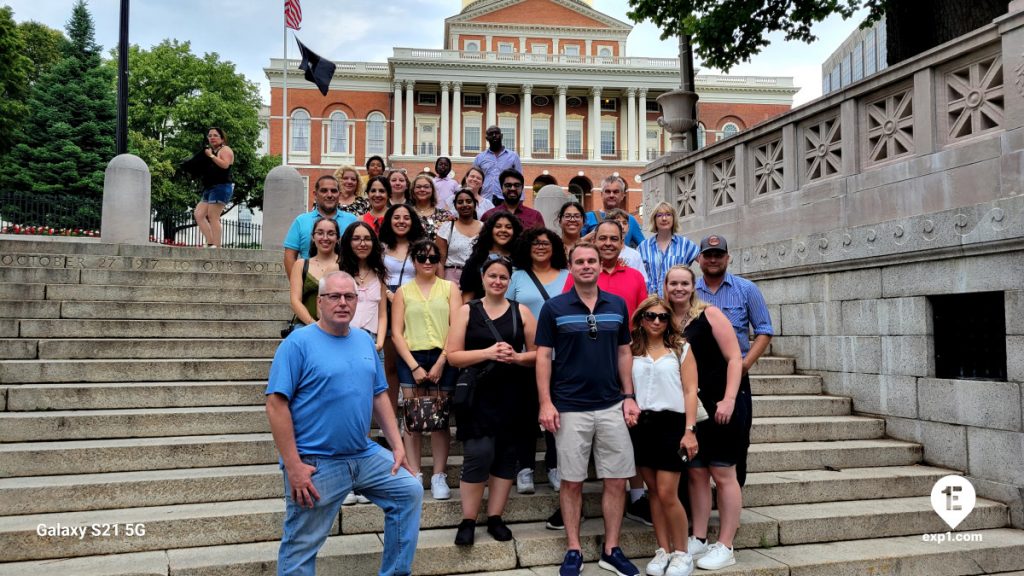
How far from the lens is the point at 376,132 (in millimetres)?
59375

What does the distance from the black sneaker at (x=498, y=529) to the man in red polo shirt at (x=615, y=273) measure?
1.72 m

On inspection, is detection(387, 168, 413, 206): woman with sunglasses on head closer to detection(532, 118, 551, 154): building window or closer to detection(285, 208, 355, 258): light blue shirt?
detection(285, 208, 355, 258): light blue shirt

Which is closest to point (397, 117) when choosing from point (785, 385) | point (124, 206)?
point (124, 206)

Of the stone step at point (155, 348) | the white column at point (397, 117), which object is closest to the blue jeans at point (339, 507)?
the stone step at point (155, 348)

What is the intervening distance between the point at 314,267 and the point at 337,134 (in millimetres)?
55593

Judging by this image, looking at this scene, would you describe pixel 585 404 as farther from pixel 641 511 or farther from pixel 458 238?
pixel 458 238

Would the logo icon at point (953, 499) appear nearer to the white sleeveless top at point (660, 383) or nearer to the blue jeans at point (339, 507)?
the white sleeveless top at point (660, 383)

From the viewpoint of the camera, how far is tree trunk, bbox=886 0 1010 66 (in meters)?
Answer: 9.50

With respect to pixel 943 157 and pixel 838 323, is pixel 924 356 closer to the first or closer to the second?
pixel 838 323

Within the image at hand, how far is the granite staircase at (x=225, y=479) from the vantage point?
4.50 m

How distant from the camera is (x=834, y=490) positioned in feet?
19.1

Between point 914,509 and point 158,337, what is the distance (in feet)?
23.4

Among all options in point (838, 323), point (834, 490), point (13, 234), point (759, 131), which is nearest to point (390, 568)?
point (834, 490)

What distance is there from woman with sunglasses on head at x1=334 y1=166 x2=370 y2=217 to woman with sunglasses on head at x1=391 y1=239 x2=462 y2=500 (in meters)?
Answer: 2.63
